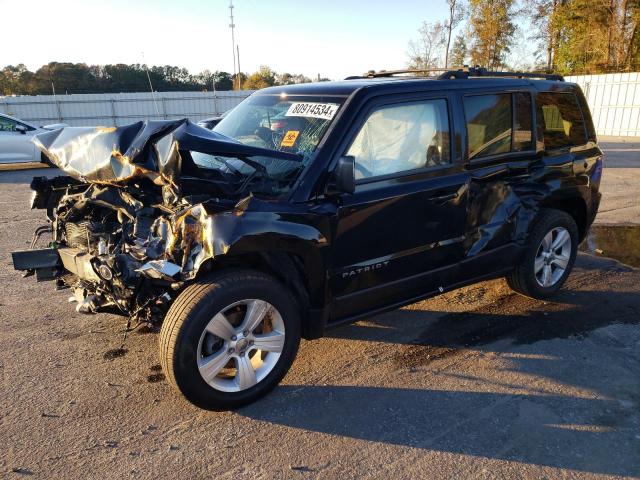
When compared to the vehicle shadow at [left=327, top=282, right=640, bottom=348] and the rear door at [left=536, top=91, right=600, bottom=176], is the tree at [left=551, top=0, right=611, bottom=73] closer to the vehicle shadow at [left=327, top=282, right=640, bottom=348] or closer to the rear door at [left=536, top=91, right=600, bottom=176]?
the rear door at [left=536, top=91, right=600, bottom=176]

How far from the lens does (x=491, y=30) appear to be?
3153 centimetres

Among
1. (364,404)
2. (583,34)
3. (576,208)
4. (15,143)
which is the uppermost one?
(583,34)

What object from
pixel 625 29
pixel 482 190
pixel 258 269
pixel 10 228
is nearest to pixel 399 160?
pixel 482 190

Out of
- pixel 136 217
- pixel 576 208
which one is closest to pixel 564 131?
pixel 576 208

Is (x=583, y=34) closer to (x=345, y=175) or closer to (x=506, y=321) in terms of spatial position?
(x=506, y=321)

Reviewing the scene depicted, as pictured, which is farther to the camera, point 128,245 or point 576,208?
point 576,208

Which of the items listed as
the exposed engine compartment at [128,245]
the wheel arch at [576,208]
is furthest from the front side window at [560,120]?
the exposed engine compartment at [128,245]

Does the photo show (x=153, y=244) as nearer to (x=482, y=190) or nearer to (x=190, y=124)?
(x=190, y=124)

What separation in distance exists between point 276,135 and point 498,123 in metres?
1.86

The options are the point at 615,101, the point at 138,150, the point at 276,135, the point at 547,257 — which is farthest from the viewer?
the point at 615,101

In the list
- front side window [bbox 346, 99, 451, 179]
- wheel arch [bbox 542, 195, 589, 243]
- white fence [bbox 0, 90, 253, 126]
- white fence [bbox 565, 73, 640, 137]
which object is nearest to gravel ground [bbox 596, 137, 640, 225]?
wheel arch [bbox 542, 195, 589, 243]

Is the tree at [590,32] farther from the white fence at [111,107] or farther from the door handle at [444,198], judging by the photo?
the door handle at [444,198]

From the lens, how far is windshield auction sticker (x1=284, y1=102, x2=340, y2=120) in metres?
3.44

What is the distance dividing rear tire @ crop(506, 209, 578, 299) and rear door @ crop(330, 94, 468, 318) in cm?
95
